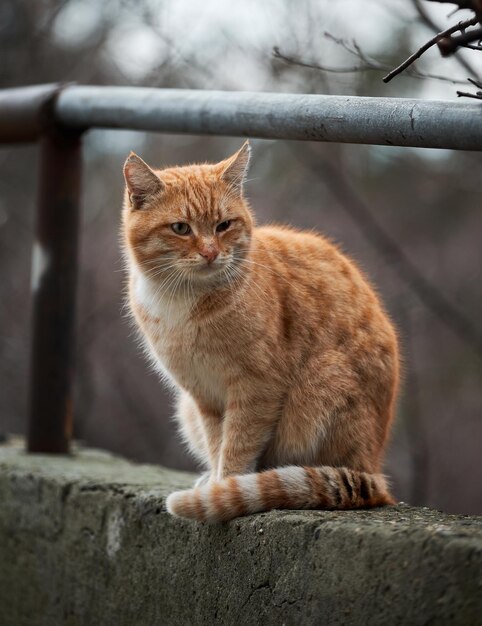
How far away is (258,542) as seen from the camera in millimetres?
2562

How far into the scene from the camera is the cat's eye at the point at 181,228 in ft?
10.7

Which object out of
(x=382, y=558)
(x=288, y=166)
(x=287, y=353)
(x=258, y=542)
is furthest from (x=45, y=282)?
(x=288, y=166)

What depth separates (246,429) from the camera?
3.01 meters

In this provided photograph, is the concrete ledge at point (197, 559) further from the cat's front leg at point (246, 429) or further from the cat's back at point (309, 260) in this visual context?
the cat's back at point (309, 260)

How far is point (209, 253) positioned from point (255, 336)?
317mm

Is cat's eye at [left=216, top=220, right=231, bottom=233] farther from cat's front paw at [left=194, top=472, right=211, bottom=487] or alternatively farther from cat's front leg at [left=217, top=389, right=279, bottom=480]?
cat's front paw at [left=194, top=472, right=211, bottom=487]

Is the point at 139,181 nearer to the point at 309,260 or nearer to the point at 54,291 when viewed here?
the point at 309,260

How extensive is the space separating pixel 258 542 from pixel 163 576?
474 mm

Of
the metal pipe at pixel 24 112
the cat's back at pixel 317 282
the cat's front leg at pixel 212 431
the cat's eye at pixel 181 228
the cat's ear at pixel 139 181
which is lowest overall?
the cat's front leg at pixel 212 431

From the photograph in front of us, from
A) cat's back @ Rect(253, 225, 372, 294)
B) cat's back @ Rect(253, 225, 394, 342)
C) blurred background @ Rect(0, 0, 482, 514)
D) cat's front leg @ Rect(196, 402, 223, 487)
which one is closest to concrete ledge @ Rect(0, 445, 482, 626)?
cat's front leg @ Rect(196, 402, 223, 487)

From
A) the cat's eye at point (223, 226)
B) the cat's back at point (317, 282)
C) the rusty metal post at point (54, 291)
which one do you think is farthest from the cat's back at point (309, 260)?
the rusty metal post at point (54, 291)

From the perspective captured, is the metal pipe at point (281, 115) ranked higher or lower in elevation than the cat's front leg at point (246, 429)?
higher

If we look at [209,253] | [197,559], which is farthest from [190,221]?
[197,559]

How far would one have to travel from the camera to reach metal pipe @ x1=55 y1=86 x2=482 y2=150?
2.35m
